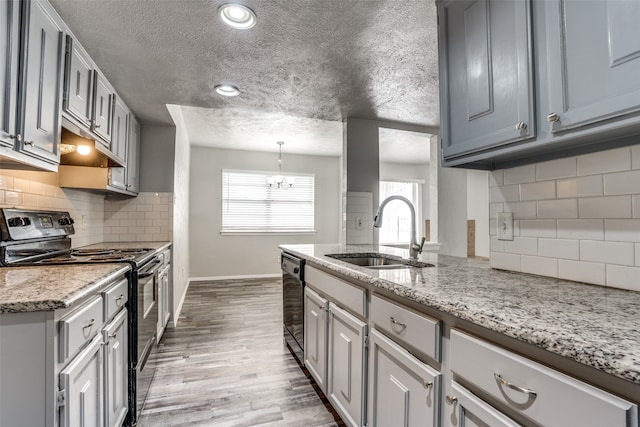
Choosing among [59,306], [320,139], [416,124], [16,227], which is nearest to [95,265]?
[16,227]

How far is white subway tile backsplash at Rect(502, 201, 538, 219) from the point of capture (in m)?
1.35

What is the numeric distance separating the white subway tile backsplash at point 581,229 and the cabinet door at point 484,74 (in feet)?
1.33

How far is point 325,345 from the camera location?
187cm

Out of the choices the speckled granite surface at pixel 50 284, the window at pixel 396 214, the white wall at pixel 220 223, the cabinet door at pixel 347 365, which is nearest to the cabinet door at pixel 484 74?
the cabinet door at pixel 347 365

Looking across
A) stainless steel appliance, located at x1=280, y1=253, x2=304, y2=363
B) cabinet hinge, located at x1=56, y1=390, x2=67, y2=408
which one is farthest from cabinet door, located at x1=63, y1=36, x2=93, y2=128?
stainless steel appliance, located at x1=280, y1=253, x2=304, y2=363

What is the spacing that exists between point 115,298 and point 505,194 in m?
1.88

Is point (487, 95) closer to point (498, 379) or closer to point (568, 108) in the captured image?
point (568, 108)

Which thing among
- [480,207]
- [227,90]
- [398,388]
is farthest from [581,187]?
[227,90]

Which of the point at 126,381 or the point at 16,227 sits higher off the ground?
the point at 16,227

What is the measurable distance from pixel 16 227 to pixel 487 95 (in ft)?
7.83

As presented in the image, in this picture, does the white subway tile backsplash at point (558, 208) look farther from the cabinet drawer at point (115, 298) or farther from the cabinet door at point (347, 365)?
the cabinet drawer at point (115, 298)

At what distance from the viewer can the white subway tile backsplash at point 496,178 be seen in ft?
4.89

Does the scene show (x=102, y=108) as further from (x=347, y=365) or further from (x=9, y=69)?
(x=347, y=365)

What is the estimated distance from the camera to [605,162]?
1.09 meters
